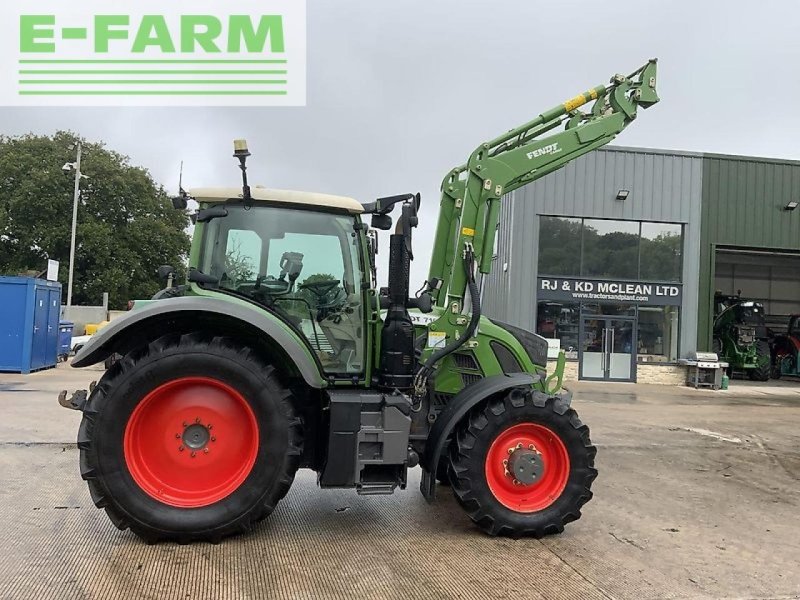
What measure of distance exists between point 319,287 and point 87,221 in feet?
112

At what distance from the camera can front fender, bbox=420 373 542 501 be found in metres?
4.37

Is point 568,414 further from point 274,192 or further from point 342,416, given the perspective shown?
point 274,192

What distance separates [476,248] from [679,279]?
52.0 feet

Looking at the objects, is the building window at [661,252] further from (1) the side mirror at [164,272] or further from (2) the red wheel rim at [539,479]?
(1) the side mirror at [164,272]

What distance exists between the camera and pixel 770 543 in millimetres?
4613

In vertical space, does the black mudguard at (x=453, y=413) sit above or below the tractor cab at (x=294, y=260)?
below

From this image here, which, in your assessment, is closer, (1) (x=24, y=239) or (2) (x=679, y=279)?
(2) (x=679, y=279)

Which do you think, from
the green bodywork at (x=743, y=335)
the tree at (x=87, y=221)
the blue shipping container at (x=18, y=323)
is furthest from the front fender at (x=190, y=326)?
the tree at (x=87, y=221)

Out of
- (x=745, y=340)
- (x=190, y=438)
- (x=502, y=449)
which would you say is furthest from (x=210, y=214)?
(x=745, y=340)

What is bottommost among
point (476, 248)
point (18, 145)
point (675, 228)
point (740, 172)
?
point (476, 248)

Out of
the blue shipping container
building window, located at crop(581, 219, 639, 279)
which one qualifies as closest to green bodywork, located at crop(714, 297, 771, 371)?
building window, located at crop(581, 219, 639, 279)

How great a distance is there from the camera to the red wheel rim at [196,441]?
4070 millimetres

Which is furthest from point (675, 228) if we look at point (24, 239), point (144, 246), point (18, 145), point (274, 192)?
point (18, 145)

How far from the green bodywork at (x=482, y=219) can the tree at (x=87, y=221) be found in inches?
1129
